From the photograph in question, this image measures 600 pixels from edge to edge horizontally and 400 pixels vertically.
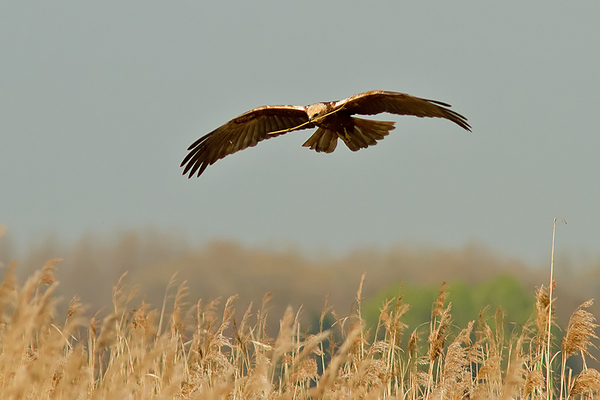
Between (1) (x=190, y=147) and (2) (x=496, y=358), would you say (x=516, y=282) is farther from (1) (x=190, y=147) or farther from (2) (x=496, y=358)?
(2) (x=496, y=358)

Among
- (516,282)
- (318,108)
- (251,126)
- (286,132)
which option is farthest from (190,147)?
(516,282)

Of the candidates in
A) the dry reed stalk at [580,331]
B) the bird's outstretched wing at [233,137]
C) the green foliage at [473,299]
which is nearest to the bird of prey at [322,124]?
the bird's outstretched wing at [233,137]

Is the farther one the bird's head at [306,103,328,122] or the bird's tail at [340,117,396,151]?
the bird's tail at [340,117,396,151]

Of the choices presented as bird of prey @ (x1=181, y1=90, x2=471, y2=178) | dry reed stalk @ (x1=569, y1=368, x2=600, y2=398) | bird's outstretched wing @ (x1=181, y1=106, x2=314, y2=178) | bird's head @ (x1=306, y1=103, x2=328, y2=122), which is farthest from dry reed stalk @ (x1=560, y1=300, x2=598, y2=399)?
bird's outstretched wing @ (x1=181, y1=106, x2=314, y2=178)

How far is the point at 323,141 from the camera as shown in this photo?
25.8 feet

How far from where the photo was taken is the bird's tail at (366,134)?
772 cm

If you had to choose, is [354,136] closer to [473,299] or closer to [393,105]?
[393,105]

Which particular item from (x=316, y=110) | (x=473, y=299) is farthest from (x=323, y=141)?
(x=473, y=299)

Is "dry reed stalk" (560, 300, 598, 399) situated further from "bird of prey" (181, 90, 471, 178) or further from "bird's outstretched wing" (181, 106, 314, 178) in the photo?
"bird's outstretched wing" (181, 106, 314, 178)

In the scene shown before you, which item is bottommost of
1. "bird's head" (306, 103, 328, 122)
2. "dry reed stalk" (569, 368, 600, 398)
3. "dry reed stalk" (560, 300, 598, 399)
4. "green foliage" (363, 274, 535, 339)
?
"green foliage" (363, 274, 535, 339)

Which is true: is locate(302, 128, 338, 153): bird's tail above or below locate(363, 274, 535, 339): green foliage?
above

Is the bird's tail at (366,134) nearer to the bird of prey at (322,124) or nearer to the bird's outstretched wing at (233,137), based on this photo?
the bird of prey at (322,124)

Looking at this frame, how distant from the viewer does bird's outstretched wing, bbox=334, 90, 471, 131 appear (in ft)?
21.1

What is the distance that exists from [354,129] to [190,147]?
7.32 ft
